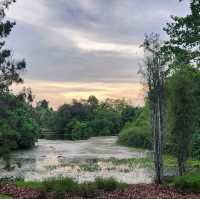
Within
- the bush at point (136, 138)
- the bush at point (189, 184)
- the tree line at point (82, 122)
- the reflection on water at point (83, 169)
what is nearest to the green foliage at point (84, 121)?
the tree line at point (82, 122)

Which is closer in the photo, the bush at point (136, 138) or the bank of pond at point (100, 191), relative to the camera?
the bank of pond at point (100, 191)

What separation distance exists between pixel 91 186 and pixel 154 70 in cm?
1227

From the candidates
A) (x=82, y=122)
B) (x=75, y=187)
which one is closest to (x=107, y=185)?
(x=75, y=187)

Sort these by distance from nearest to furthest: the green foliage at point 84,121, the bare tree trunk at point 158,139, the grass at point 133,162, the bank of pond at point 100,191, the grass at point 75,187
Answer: the bank of pond at point 100,191, the grass at point 75,187, the bare tree trunk at point 158,139, the grass at point 133,162, the green foliage at point 84,121

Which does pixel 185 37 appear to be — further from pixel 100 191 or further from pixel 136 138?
pixel 136 138

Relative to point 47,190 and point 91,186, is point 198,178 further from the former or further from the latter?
point 47,190

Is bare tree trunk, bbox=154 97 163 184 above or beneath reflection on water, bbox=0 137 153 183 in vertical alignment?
above

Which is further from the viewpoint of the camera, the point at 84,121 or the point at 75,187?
the point at 84,121

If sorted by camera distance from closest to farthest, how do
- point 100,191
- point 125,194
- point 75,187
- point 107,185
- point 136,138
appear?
1. point 125,194
2. point 75,187
3. point 100,191
4. point 107,185
5. point 136,138

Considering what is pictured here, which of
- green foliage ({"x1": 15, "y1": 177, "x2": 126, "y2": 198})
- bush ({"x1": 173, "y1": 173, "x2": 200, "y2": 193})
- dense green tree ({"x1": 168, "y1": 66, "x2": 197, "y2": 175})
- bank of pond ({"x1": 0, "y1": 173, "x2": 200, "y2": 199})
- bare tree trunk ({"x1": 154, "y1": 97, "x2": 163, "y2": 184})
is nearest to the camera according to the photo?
bank of pond ({"x1": 0, "y1": 173, "x2": 200, "y2": 199})

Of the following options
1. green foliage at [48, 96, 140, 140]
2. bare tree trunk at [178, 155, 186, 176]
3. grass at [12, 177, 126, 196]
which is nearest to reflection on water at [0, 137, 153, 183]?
bare tree trunk at [178, 155, 186, 176]

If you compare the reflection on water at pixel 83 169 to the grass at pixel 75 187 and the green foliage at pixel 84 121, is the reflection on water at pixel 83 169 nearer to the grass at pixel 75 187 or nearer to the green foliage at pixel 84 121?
the grass at pixel 75 187

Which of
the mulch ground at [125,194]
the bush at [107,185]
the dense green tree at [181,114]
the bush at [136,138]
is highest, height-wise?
the dense green tree at [181,114]

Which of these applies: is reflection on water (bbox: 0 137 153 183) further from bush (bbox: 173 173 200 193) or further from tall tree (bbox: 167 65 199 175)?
bush (bbox: 173 173 200 193)
